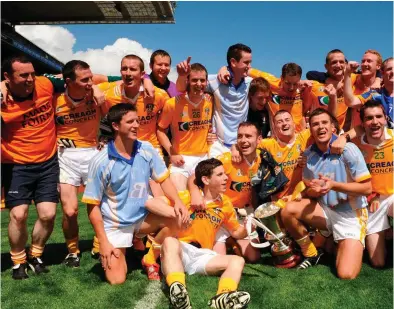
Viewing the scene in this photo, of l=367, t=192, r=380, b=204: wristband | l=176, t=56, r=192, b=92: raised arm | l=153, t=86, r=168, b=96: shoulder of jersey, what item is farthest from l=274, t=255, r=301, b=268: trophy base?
l=153, t=86, r=168, b=96: shoulder of jersey

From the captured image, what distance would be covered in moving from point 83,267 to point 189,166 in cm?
171

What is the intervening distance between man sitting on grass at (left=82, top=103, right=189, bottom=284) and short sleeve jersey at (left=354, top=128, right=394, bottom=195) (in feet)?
6.97

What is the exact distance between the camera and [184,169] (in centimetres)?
524

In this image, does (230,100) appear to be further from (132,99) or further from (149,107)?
(132,99)

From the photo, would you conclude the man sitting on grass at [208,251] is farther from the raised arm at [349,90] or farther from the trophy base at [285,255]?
the raised arm at [349,90]

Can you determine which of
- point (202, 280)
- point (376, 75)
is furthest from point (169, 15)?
point (202, 280)

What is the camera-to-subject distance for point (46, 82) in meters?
4.55

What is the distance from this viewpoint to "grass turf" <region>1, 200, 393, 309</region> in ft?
11.7

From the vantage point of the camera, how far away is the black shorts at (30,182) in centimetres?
430

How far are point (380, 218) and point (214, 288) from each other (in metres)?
2.03

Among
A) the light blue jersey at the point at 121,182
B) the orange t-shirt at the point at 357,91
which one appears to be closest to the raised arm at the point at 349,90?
the orange t-shirt at the point at 357,91

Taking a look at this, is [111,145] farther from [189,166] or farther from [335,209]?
[335,209]

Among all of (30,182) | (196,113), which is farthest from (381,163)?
(30,182)

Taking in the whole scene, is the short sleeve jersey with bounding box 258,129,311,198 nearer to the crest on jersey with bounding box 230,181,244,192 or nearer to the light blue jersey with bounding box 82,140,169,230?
the crest on jersey with bounding box 230,181,244,192
